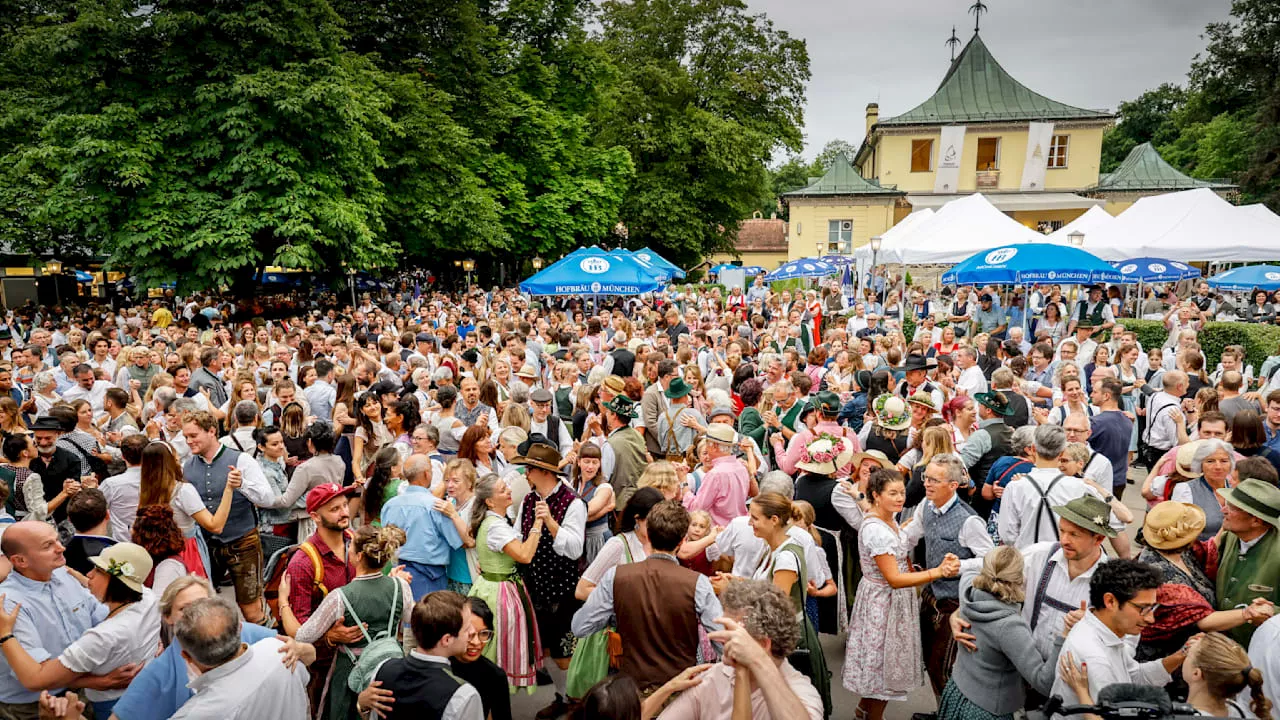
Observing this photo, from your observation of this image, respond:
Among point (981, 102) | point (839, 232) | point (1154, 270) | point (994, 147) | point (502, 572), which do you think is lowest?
point (502, 572)

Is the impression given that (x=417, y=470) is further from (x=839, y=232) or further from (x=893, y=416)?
(x=839, y=232)

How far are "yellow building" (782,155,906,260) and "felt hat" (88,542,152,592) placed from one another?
38456 mm

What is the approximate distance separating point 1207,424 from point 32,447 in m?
8.33

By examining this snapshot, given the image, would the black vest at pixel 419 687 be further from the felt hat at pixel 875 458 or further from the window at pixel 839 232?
the window at pixel 839 232

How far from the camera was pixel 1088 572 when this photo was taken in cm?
328

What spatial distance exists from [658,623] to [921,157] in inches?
1628

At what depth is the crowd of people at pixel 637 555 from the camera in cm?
278

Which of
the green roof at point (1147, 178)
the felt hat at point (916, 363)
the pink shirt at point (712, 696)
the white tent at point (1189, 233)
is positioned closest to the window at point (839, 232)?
the green roof at point (1147, 178)

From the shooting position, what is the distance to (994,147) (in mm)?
38656

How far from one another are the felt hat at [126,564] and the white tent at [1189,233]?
16.5 metres

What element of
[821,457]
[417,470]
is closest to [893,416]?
[821,457]

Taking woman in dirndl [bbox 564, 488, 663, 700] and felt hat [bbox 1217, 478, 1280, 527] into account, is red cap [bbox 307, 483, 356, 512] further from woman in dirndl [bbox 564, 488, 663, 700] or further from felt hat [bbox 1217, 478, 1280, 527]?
felt hat [bbox 1217, 478, 1280, 527]

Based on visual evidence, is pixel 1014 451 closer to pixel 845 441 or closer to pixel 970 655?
pixel 845 441

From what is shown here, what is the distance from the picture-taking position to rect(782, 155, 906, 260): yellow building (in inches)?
1544
